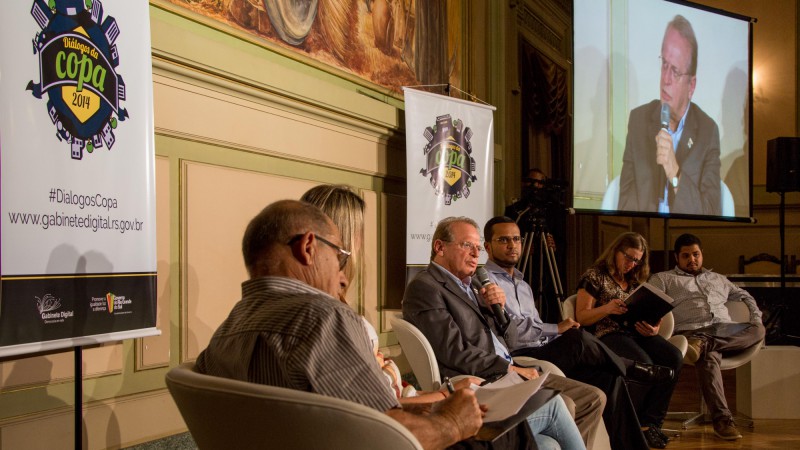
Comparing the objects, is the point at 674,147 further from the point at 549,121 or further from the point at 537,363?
the point at 537,363

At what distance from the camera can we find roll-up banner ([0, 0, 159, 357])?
7.68 ft

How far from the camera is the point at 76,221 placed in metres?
2.52

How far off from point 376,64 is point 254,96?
1.37 metres

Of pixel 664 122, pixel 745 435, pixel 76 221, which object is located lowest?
pixel 745 435

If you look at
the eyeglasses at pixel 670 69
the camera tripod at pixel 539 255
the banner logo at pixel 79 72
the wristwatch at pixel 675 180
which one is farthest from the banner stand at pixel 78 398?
the eyeglasses at pixel 670 69

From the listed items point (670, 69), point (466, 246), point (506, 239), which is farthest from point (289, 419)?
point (670, 69)

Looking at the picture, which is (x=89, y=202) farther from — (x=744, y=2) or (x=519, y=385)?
(x=744, y=2)

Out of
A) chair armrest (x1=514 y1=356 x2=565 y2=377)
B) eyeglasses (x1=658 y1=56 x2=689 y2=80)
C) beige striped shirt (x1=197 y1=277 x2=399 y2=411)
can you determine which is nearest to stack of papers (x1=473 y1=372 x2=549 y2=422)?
beige striped shirt (x1=197 y1=277 x2=399 y2=411)

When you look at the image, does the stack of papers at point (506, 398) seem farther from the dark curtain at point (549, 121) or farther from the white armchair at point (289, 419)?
the dark curtain at point (549, 121)

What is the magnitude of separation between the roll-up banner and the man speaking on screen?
15.4 feet

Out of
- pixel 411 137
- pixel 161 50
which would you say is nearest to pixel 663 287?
pixel 411 137

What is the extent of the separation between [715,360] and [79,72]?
4.22 meters

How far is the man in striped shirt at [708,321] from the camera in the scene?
4.99 meters

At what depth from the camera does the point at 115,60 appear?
8.91ft
